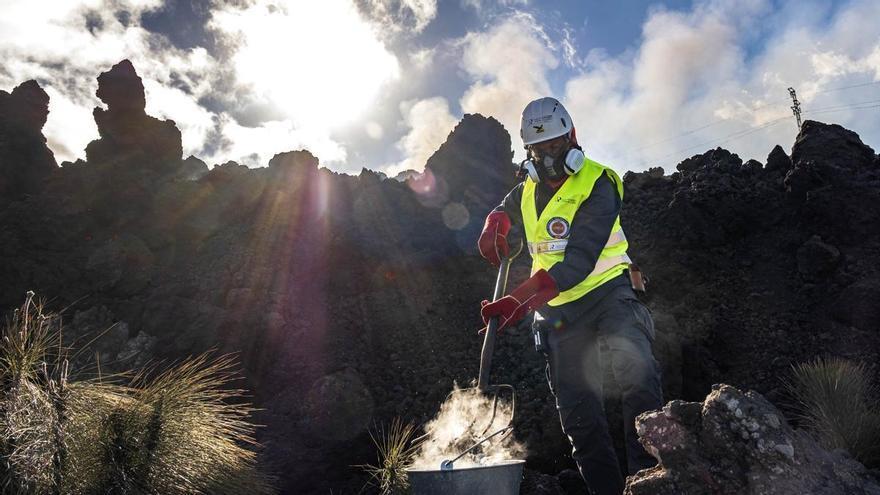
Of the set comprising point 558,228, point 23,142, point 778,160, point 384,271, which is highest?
point 23,142

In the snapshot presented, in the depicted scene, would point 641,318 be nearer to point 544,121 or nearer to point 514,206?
point 514,206

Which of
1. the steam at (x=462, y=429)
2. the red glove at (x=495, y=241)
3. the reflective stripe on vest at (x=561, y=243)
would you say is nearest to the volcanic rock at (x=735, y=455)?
the steam at (x=462, y=429)

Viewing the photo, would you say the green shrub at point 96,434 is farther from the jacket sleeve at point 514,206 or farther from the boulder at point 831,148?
the boulder at point 831,148

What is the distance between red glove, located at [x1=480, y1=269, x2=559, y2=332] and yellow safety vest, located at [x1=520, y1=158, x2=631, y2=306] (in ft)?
1.17

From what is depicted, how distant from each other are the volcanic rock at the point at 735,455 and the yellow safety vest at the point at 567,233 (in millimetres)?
1143

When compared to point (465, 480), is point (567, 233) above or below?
above

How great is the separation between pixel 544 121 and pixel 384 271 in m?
6.36

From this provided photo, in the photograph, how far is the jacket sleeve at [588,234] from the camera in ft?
9.97

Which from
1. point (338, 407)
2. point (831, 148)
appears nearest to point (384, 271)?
point (338, 407)

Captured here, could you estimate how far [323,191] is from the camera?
1105 cm

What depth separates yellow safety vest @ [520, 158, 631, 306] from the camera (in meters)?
3.36

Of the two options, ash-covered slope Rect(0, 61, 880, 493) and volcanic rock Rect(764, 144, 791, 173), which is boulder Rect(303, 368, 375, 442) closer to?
ash-covered slope Rect(0, 61, 880, 493)

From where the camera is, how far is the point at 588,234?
10.4 feet

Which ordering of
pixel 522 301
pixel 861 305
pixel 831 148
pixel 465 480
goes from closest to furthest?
pixel 465 480, pixel 522 301, pixel 861 305, pixel 831 148
